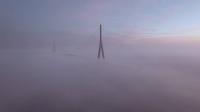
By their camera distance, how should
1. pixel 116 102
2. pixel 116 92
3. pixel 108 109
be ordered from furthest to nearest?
1. pixel 116 92
2. pixel 116 102
3. pixel 108 109

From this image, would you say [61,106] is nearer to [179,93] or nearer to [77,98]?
[77,98]

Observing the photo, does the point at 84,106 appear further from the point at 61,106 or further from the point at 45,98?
the point at 45,98

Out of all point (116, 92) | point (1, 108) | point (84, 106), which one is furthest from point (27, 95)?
point (116, 92)

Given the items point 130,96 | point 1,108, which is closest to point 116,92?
point 130,96

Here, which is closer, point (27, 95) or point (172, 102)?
point (172, 102)

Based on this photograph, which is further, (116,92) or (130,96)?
(116,92)

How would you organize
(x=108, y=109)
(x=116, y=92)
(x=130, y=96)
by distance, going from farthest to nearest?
1. (x=116, y=92)
2. (x=130, y=96)
3. (x=108, y=109)

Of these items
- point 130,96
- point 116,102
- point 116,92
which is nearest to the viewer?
point 116,102

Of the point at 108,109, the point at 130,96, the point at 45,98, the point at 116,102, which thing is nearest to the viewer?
the point at 108,109
